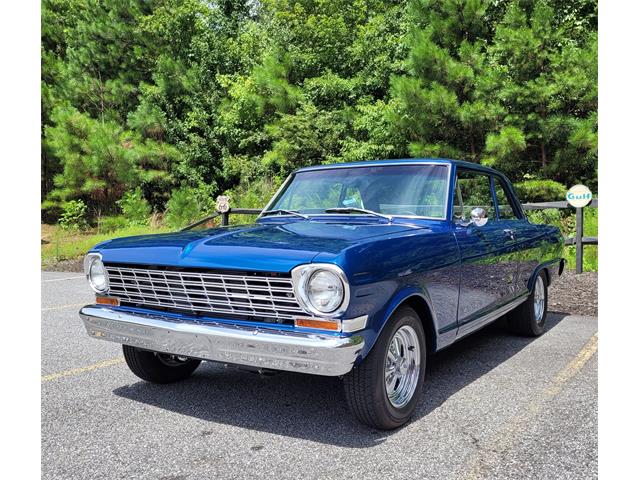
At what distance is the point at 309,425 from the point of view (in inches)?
130

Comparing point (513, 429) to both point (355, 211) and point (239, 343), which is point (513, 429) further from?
point (355, 211)

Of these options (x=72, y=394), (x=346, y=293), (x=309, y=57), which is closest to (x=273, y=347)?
(x=346, y=293)

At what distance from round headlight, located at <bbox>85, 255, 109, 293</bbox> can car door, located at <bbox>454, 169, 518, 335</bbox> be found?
2454mm

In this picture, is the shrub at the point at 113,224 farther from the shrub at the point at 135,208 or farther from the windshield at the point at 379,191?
the windshield at the point at 379,191

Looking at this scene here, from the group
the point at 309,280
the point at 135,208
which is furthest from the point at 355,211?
the point at 135,208

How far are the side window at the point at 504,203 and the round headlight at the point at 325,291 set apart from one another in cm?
287

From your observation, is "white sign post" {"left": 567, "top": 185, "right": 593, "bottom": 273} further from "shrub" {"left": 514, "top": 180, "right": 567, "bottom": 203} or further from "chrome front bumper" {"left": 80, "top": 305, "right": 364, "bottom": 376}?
"chrome front bumper" {"left": 80, "top": 305, "right": 364, "bottom": 376}

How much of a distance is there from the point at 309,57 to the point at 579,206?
16.1 meters

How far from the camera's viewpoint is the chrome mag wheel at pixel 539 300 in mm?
5551

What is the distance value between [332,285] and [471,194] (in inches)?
89.3

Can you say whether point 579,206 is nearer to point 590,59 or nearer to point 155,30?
point 590,59

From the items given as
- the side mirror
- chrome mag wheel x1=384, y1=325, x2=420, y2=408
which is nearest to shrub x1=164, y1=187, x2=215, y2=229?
the side mirror

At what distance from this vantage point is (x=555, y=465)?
2.76 meters

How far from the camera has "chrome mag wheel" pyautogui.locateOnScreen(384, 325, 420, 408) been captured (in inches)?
129
